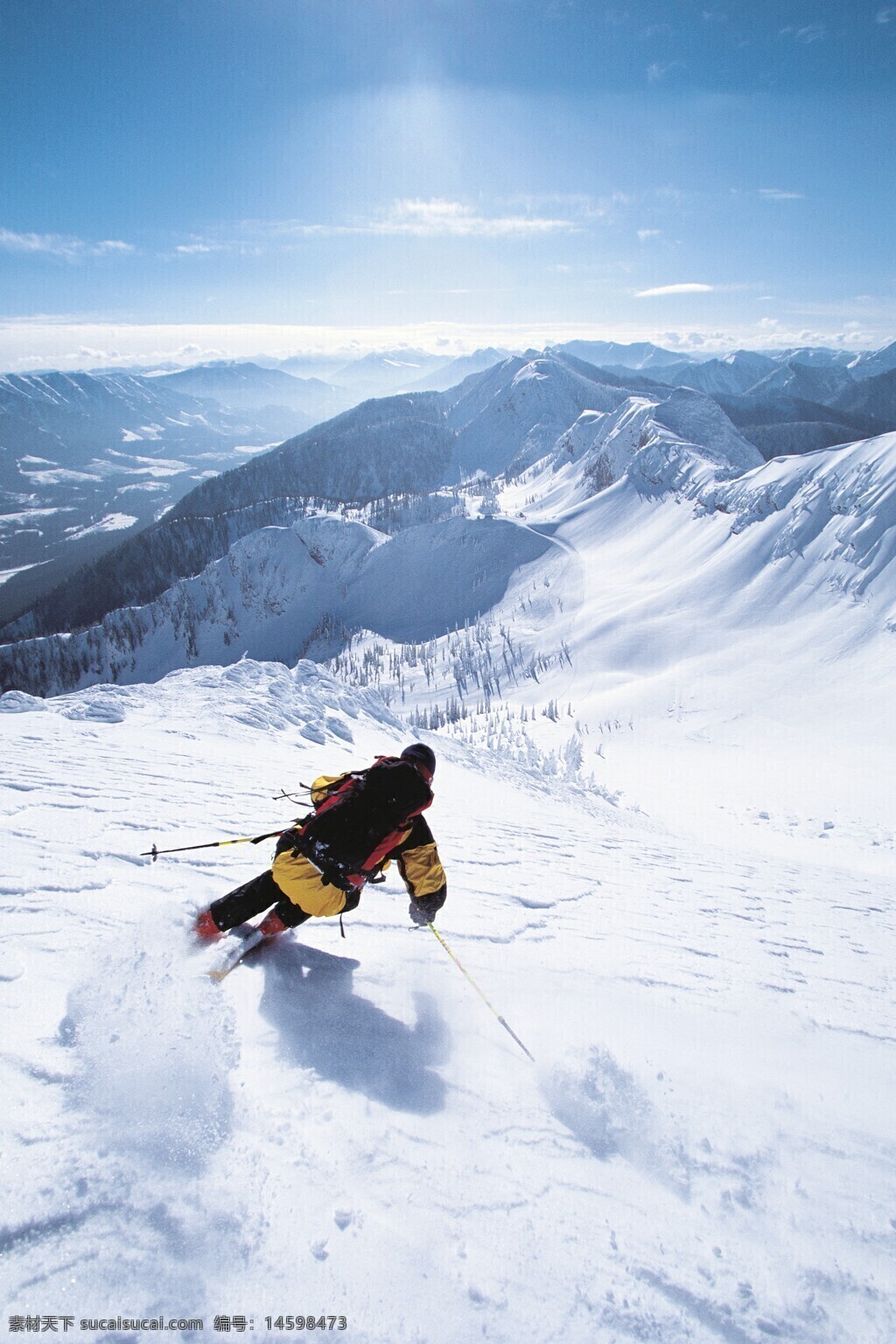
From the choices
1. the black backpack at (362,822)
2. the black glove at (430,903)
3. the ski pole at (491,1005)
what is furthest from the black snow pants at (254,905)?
the ski pole at (491,1005)

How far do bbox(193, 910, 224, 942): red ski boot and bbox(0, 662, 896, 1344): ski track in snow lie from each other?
20 centimetres

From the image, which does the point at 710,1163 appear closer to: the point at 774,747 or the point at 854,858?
the point at 854,858

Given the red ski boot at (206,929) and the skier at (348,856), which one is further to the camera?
the red ski boot at (206,929)

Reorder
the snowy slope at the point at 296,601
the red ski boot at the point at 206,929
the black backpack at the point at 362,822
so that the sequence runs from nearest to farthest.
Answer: the black backpack at the point at 362,822
the red ski boot at the point at 206,929
the snowy slope at the point at 296,601

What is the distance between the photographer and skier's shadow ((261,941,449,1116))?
12.1ft

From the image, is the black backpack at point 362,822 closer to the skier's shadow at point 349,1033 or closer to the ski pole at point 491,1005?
the skier's shadow at point 349,1033

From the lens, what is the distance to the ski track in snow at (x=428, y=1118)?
2512 mm

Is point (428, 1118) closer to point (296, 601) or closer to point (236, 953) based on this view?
point (236, 953)

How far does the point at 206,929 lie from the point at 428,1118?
2.31 m

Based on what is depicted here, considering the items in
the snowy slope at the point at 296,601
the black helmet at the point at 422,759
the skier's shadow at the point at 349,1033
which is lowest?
the snowy slope at the point at 296,601

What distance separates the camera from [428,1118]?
3.50 m

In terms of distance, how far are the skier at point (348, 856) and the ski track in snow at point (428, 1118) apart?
1.33 feet

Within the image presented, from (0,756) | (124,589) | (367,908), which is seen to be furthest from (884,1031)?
(124,589)

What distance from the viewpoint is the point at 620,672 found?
55.1 metres
